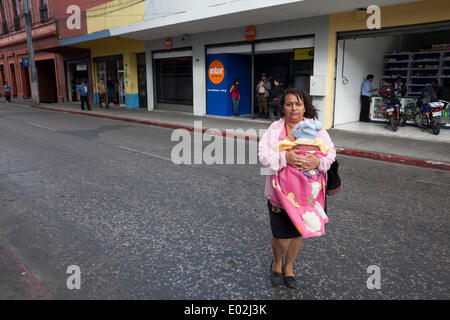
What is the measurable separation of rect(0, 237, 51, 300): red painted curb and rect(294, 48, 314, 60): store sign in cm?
1123

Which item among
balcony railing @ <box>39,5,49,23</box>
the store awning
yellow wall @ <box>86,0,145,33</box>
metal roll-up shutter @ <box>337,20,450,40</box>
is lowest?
metal roll-up shutter @ <box>337,20,450,40</box>

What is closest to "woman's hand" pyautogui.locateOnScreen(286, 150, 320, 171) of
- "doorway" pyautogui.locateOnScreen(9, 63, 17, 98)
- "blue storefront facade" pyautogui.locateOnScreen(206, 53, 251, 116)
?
"blue storefront facade" pyautogui.locateOnScreen(206, 53, 251, 116)

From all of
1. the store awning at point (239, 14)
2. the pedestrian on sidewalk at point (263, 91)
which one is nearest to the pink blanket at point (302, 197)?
the store awning at point (239, 14)

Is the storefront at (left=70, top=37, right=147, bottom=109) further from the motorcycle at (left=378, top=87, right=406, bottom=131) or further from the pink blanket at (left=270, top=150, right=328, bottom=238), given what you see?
the pink blanket at (left=270, top=150, right=328, bottom=238)

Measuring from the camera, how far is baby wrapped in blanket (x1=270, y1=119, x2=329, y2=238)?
8.14 feet

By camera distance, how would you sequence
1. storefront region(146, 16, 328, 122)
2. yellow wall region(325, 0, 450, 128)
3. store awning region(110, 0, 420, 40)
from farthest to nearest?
storefront region(146, 16, 328, 122)
store awning region(110, 0, 420, 40)
yellow wall region(325, 0, 450, 128)

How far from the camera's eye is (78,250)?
3582 mm

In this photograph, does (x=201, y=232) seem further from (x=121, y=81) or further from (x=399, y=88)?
(x=121, y=81)

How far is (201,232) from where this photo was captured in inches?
158

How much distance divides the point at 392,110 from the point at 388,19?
2727mm

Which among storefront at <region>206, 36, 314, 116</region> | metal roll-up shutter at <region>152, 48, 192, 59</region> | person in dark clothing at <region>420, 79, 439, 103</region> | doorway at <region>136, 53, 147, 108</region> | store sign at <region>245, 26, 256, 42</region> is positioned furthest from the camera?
doorway at <region>136, 53, 147, 108</region>
